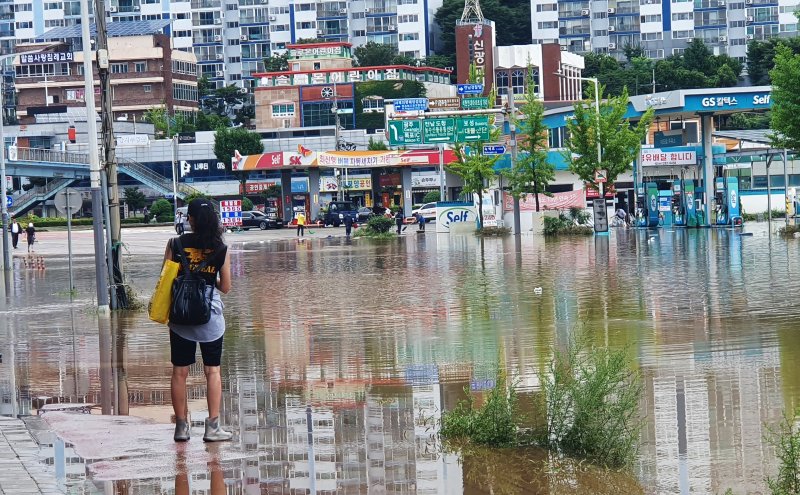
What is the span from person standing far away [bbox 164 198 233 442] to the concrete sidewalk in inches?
45.4

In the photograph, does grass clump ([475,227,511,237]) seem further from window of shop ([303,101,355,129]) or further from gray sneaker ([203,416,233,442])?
window of shop ([303,101,355,129])

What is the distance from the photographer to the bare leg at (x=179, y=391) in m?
9.91

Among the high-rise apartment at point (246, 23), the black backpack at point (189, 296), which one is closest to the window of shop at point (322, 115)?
the high-rise apartment at point (246, 23)

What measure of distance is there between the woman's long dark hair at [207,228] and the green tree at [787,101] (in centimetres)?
3693

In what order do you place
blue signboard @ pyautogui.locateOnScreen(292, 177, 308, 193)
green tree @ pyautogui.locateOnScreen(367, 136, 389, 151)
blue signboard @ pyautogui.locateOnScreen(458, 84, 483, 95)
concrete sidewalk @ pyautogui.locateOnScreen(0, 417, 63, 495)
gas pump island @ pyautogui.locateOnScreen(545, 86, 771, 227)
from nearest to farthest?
concrete sidewalk @ pyautogui.locateOnScreen(0, 417, 63, 495) < gas pump island @ pyautogui.locateOnScreen(545, 86, 771, 227) < blue signboard @ pyautogui.locateOnScreen(458, 84, 483, 95) < green tree @ pyautogui.locateOnScreen(367, 136, 389, 151) < blue signboard @ pyautogui.locateOnScreen(292, 177, 308, 193)

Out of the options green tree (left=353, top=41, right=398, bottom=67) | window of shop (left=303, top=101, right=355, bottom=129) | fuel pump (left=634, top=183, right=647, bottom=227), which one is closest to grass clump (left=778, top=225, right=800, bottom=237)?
fuel pump (left=634, top=183, right=647, bottom=227)

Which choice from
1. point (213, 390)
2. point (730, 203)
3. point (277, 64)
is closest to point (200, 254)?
point (213, 390)

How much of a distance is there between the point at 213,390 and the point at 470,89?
178 ft

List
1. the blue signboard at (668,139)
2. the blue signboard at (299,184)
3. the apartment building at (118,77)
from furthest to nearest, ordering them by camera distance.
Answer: the apartment building at (118,77) → the blue signboard at (299,184) → the blue signboard at (668,139)

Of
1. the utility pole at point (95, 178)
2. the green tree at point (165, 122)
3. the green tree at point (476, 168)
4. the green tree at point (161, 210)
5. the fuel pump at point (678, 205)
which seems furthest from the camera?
the green tree at point (165, 122)

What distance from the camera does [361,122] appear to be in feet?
428

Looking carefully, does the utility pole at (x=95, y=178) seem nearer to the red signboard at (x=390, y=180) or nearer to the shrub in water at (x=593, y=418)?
the shrub in water at (x=593, y=418)

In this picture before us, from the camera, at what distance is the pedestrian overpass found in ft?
309

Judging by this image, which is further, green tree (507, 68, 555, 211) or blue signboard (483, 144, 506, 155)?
blue signboard (483, 144, 506, 155)
